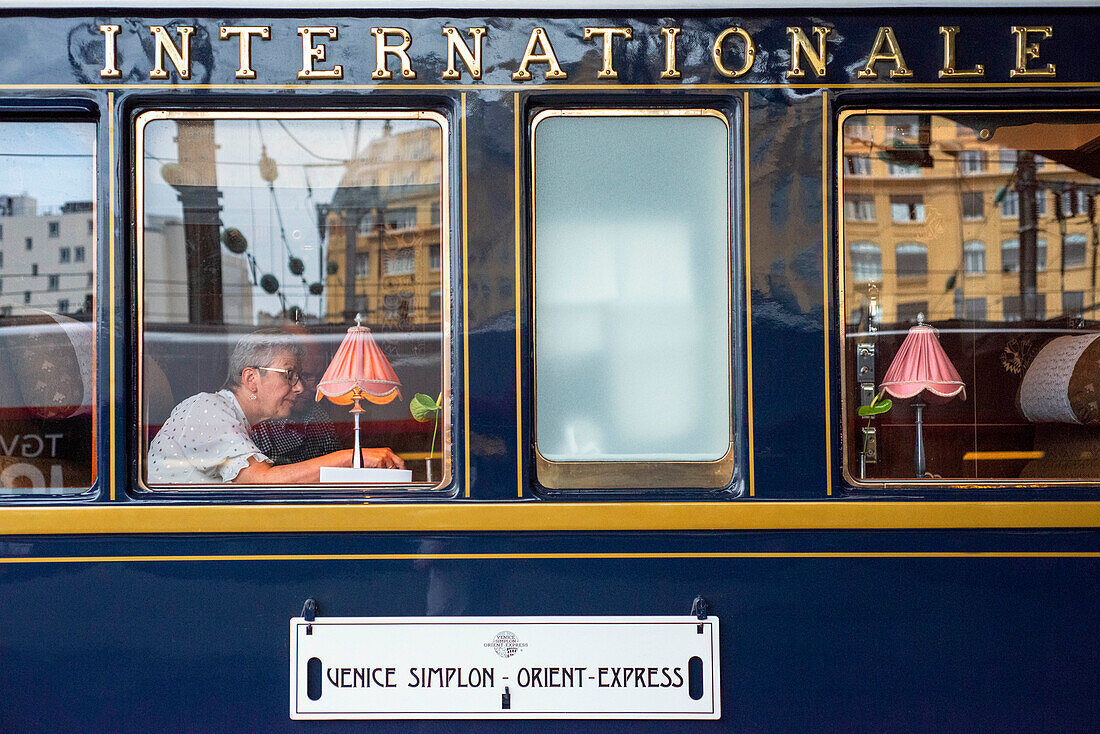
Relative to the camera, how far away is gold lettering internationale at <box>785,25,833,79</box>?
7.25ft

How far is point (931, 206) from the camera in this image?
2.39 meters

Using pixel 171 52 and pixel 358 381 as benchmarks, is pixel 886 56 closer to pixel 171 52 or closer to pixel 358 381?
pixel 358 381

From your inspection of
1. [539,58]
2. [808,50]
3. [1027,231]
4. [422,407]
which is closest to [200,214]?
[422,407]

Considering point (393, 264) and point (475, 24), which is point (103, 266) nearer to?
point (393, 264)

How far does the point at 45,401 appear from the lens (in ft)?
7.57

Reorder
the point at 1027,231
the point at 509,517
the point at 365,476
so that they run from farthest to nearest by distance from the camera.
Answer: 1. the point at 1027,231
2. the point at 365,476
3. the point at 509,517

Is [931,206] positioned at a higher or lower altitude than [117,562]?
higher

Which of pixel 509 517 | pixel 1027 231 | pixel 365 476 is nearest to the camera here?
pixel 509 517

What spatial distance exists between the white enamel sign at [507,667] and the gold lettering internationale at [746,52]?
1.55 m

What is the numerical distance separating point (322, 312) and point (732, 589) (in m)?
1.44

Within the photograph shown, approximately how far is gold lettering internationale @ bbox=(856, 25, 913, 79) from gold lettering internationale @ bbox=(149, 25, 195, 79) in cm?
191

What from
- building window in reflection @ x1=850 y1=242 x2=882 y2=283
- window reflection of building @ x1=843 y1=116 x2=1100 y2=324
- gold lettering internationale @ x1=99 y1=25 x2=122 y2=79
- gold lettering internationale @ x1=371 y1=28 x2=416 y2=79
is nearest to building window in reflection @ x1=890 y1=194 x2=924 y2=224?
window reflection of building @ x1=843 y1=116 x2=1100 y2=324

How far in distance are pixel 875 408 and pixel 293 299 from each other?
1.77 m

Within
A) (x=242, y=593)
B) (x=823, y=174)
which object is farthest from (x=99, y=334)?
(x=823, y=174)
